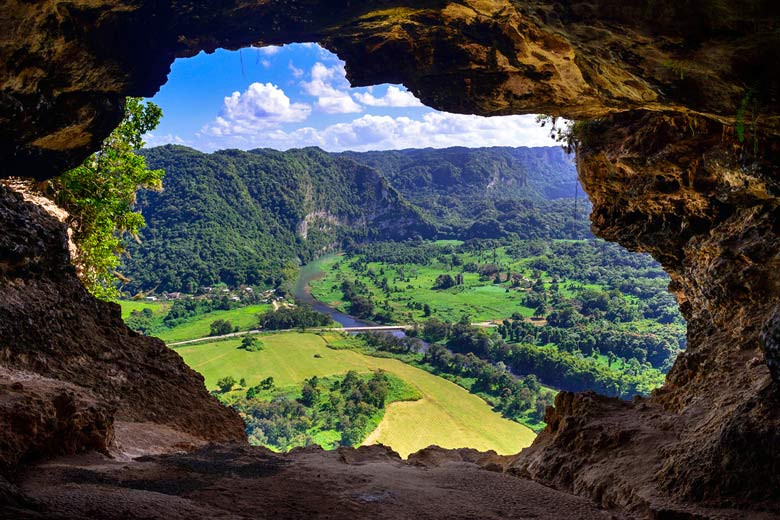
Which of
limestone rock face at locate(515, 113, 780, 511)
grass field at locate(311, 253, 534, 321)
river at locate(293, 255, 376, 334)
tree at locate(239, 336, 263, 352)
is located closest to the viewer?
limestone rock face at locate(515, 113, 780, 511)

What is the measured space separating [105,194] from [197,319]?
302 feet

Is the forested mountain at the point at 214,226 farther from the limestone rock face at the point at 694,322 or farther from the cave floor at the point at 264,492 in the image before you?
the cave floor at the point at 264,492

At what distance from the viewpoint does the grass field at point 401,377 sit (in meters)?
54.7

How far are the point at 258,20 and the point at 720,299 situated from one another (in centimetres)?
1541

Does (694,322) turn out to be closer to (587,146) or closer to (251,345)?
(587,146)

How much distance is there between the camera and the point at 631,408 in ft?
32.3

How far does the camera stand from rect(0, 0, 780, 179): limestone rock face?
6945mm

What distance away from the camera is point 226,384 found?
220 ft

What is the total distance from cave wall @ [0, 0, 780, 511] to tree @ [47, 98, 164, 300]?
2344 millimetres

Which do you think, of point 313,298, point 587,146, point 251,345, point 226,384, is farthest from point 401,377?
point 587,146

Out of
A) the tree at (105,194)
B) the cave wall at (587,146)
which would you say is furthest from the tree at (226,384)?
the cave wall at (587,146)

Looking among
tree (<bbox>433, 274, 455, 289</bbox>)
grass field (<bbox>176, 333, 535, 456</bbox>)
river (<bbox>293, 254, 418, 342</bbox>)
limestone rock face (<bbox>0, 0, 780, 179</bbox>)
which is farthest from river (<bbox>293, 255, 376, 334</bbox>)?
limestone rock face (<bbox>0, 0, 780, 179</bbox>)

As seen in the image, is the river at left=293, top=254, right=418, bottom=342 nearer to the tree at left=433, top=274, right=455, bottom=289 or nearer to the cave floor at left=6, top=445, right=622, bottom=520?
the tree at left=433, top=274, right=455, bottom=289

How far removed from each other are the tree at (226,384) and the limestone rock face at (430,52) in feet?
187
